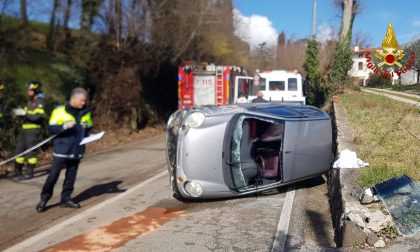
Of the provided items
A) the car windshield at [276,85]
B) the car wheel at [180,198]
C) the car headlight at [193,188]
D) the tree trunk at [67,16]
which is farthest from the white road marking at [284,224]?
the tree trunk at [67,16]

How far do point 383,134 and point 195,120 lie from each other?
13.2 feet

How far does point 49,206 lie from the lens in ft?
22.6

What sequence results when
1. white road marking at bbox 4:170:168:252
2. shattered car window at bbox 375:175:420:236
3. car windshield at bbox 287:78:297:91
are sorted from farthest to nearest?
car windshield at bbox 287:78:297:91
white road marking at bbox 4:170:168:252
shattered car window at bbox 375:175:420:236

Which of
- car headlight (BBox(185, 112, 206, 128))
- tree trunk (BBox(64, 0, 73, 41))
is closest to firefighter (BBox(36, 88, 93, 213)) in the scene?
car headlight (BBox(185, 112, 206, 128))

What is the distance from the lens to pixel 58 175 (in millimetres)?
6539

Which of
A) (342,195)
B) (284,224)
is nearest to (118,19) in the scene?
(284,224)

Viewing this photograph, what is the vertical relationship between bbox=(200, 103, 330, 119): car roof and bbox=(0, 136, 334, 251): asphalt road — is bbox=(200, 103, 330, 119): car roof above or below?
above

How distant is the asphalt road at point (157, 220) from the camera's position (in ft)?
16.4

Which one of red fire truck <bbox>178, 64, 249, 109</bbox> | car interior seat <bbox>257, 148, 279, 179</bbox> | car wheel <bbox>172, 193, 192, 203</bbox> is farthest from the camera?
red fire truck <bbox>178, 64, 249, 109</bbox>

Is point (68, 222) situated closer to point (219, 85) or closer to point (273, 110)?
point (273, 110)

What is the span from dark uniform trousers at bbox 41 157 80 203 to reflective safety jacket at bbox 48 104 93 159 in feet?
0.34

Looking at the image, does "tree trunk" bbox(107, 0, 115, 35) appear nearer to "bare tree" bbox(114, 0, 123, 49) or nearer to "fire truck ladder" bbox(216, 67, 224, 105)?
"bare tree" bbox(114, 0, 123, 49)

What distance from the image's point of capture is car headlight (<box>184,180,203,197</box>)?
251 inches

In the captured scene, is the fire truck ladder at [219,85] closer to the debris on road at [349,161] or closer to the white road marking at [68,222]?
the white road marking at [68,222]
